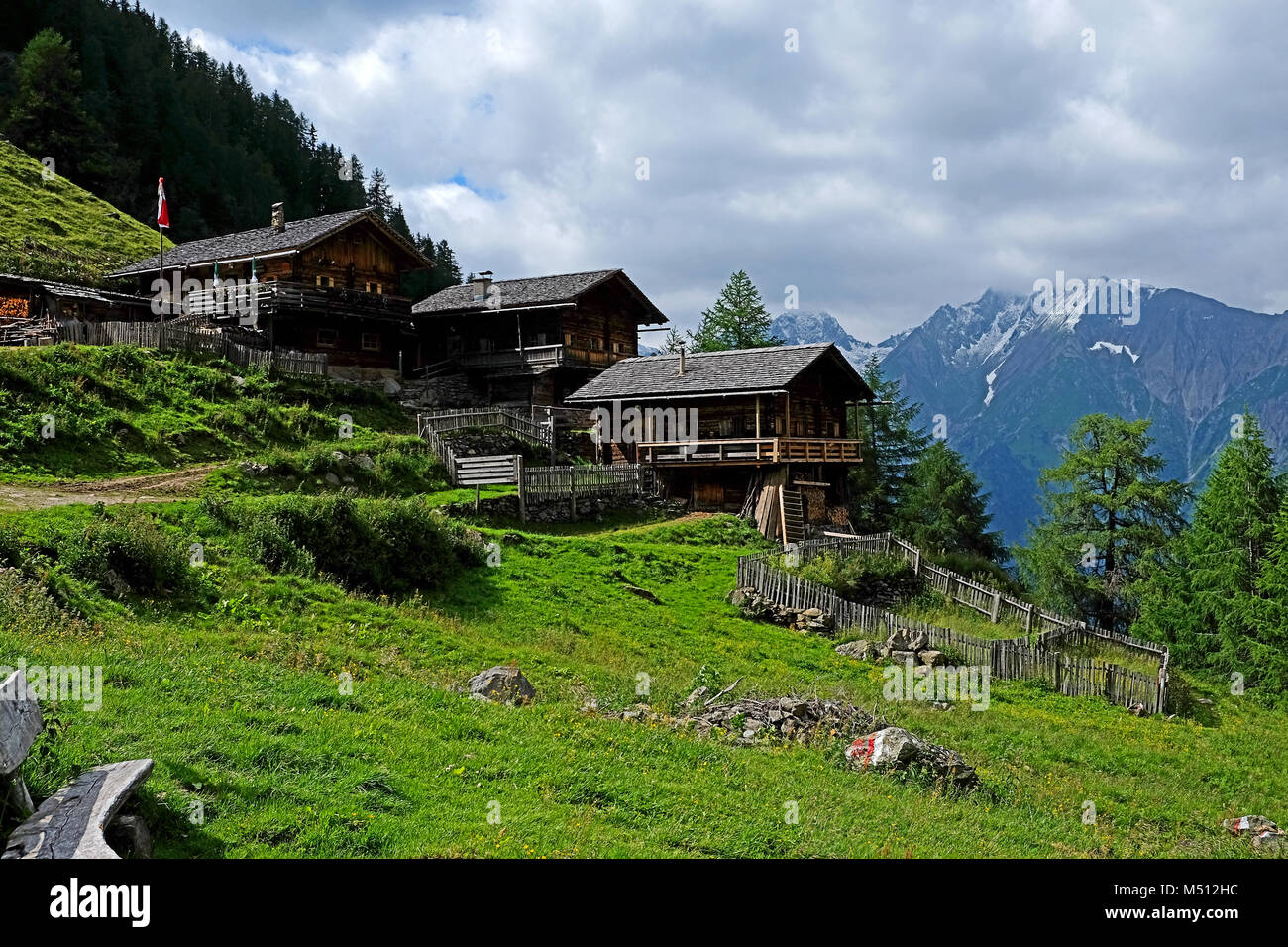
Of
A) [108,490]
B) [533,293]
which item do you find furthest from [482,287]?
[108,490]

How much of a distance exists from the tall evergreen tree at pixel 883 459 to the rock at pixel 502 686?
43.9 metres

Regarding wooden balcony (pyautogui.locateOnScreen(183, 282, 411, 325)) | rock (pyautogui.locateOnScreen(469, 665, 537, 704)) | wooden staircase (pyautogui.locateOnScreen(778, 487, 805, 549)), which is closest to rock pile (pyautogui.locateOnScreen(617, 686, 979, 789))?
rock (pyautogui.locateOnScreen(469, 665, 537, 704))

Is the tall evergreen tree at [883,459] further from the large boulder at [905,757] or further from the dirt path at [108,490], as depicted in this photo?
the large boulder at [905,757]

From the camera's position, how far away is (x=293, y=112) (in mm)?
131375

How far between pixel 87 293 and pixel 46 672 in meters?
42.7

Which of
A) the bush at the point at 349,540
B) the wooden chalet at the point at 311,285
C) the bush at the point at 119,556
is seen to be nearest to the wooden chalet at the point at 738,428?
the wooden chalet at the point at 311,285

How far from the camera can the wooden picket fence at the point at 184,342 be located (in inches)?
1476

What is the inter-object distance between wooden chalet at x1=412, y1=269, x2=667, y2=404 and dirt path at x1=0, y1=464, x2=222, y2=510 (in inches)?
998

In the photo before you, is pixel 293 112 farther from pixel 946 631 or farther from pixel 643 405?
pixel 946 631

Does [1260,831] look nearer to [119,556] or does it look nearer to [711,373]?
[119,556]

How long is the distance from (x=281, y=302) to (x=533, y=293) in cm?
1398

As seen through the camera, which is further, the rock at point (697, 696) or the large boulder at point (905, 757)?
the rock at point (697, 696)

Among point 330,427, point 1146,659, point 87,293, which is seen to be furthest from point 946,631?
point 87,293
